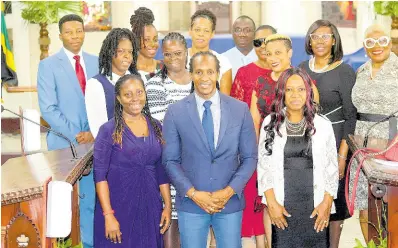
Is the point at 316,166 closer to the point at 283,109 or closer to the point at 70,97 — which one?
the point at 283,109

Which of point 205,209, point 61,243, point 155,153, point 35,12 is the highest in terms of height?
point 35,12

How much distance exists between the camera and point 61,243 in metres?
4.61

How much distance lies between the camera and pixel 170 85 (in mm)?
4652

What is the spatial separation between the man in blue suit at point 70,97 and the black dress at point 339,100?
1.73 meters

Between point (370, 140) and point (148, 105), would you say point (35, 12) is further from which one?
point (370, 140)

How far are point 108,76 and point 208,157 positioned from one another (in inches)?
45.0

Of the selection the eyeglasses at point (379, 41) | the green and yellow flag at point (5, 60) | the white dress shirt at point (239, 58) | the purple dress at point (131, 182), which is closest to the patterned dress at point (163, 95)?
the purple dress at point (131, 182)

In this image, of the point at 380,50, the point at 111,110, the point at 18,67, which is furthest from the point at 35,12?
the point at 380,50

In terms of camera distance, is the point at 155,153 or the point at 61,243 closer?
the point at 155,153

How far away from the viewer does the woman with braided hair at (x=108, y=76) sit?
4.72m

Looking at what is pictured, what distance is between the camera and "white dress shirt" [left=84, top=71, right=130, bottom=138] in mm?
4719

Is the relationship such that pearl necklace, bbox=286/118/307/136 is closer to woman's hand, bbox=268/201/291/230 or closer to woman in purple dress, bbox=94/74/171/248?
Answer: woman's hand, bbox=268/201/291/230

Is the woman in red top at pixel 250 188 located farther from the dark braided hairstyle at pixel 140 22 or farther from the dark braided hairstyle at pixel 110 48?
the dark braided hairstyle at pixel 140 22

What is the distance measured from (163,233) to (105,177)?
54 cm
